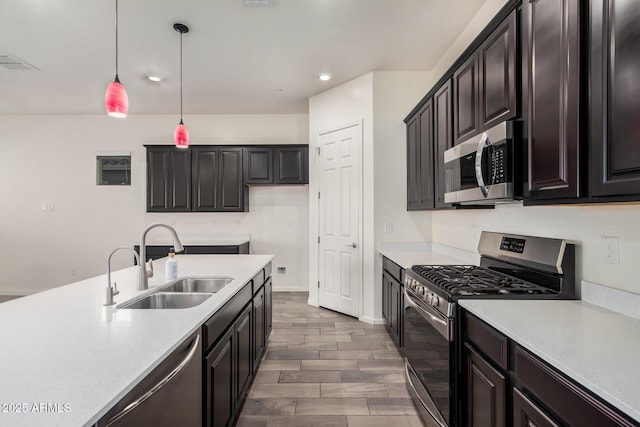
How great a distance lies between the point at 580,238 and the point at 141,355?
6.57 ft

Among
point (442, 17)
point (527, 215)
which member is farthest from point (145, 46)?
point (527, 215)

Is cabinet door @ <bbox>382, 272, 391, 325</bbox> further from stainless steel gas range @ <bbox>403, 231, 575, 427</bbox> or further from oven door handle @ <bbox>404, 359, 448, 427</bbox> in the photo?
oven door handle @ <bbox>404, 359, 448, 427</bbox>

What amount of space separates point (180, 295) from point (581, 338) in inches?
76.7

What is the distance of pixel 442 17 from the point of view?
2.66 m

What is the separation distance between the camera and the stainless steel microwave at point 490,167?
1.54m

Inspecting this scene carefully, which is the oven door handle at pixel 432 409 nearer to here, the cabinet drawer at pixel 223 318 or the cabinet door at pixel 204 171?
the cabinet drawer at pixel 223 318

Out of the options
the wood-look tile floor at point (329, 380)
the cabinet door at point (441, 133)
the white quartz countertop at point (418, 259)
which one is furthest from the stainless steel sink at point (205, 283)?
the cabinet door at point (441, 133)

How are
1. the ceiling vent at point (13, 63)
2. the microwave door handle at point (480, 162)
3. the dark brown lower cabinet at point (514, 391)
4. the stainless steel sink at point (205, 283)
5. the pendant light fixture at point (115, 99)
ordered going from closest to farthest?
the dark brown lower cabinet at point (514, 391)
the microwave door handle at point (480, 162)
the pendant light fixture at point (115, 99)
the stainless steel sink at point (205, 283)
the ceiling vent at point (13, 63)

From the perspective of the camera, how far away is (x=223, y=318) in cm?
163

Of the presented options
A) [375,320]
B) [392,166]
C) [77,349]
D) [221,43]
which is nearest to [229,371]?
[77,349]

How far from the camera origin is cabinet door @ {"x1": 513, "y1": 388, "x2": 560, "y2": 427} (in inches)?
37.7

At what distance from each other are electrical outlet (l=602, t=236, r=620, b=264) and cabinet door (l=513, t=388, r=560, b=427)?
2.55ft

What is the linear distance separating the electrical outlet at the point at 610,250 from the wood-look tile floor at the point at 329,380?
1.44m

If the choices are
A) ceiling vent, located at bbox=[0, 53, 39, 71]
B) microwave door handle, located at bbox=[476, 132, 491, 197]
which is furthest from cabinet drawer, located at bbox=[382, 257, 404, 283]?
ceiling vent, located at bbox=[0, 53, 39, 71]
